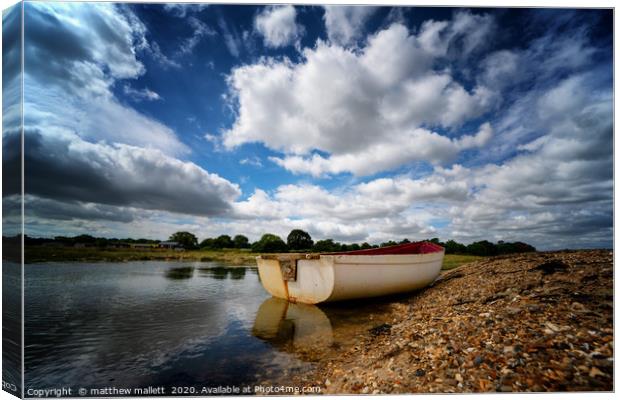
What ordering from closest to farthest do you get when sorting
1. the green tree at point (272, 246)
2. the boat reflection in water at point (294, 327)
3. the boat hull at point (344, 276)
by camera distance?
1. the boat reflection in water at point (294, 327)
2. the boat hull at point (344, 276)
3. the green tree at point (272, 246)

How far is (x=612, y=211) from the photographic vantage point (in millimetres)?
4875

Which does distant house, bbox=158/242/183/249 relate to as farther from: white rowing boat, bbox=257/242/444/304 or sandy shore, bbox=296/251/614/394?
sandy shore, bbox=296/251/614/394

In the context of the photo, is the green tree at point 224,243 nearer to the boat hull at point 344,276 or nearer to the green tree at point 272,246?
the green tree at point 272,246

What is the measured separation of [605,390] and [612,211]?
2.87 meters

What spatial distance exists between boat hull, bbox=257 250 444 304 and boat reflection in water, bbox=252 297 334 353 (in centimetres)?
57

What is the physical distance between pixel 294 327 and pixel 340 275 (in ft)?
6.15

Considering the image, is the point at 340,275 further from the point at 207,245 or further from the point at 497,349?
the point at 207,245

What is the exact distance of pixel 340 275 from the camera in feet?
26.1

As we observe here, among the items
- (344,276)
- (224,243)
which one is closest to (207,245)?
(224,243)

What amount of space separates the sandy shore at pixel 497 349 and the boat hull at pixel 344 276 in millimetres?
1890

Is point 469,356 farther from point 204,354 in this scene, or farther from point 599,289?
point 204,354

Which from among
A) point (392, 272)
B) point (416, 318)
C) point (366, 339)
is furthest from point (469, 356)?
point (392, 272)

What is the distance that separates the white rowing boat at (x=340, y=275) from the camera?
7.99 meters

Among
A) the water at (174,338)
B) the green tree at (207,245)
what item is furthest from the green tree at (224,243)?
the water at (174,338)
